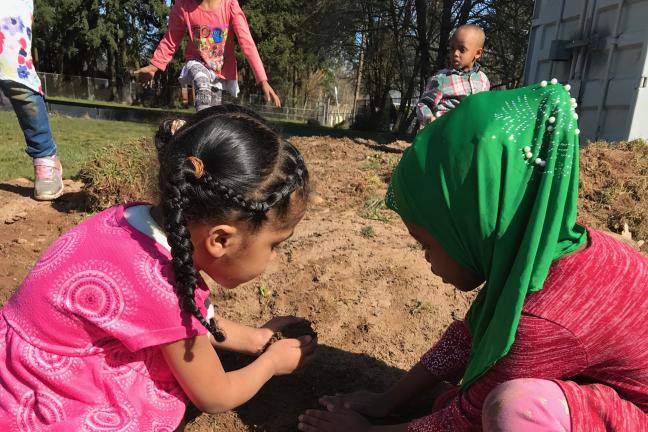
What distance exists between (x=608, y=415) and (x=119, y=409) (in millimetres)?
1217

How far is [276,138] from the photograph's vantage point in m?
1.42

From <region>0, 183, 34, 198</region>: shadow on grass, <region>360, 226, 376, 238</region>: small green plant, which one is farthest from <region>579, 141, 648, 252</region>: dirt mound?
<region>0, 183, 34, 198</region>: shadow on grass

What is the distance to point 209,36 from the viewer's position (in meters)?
4.68

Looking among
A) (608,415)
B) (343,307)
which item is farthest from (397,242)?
(608,415)

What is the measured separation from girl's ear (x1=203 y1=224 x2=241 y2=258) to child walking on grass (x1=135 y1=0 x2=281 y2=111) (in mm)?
3299

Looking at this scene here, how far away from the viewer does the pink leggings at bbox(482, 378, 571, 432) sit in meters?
1.24

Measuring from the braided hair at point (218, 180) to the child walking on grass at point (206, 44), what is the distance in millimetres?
3256

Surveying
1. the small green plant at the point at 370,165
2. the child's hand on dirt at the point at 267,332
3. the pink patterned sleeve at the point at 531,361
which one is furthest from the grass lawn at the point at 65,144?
the pink patterned sleeve at the point at 531,361

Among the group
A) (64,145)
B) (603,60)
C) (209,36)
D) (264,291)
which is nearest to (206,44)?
(209,36)

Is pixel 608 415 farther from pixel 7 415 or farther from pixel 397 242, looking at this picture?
pixel 397 242

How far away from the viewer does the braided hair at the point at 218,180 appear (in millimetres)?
1260

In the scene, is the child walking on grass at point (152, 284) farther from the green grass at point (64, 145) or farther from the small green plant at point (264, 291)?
the green grass at point (64, 145)

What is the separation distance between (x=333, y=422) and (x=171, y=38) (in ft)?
13.2

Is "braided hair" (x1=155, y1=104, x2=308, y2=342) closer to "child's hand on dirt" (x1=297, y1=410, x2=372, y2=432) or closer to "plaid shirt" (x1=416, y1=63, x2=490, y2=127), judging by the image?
"child's hand on dirt" (x1=297, y1=410, x2=372, y2=432)
